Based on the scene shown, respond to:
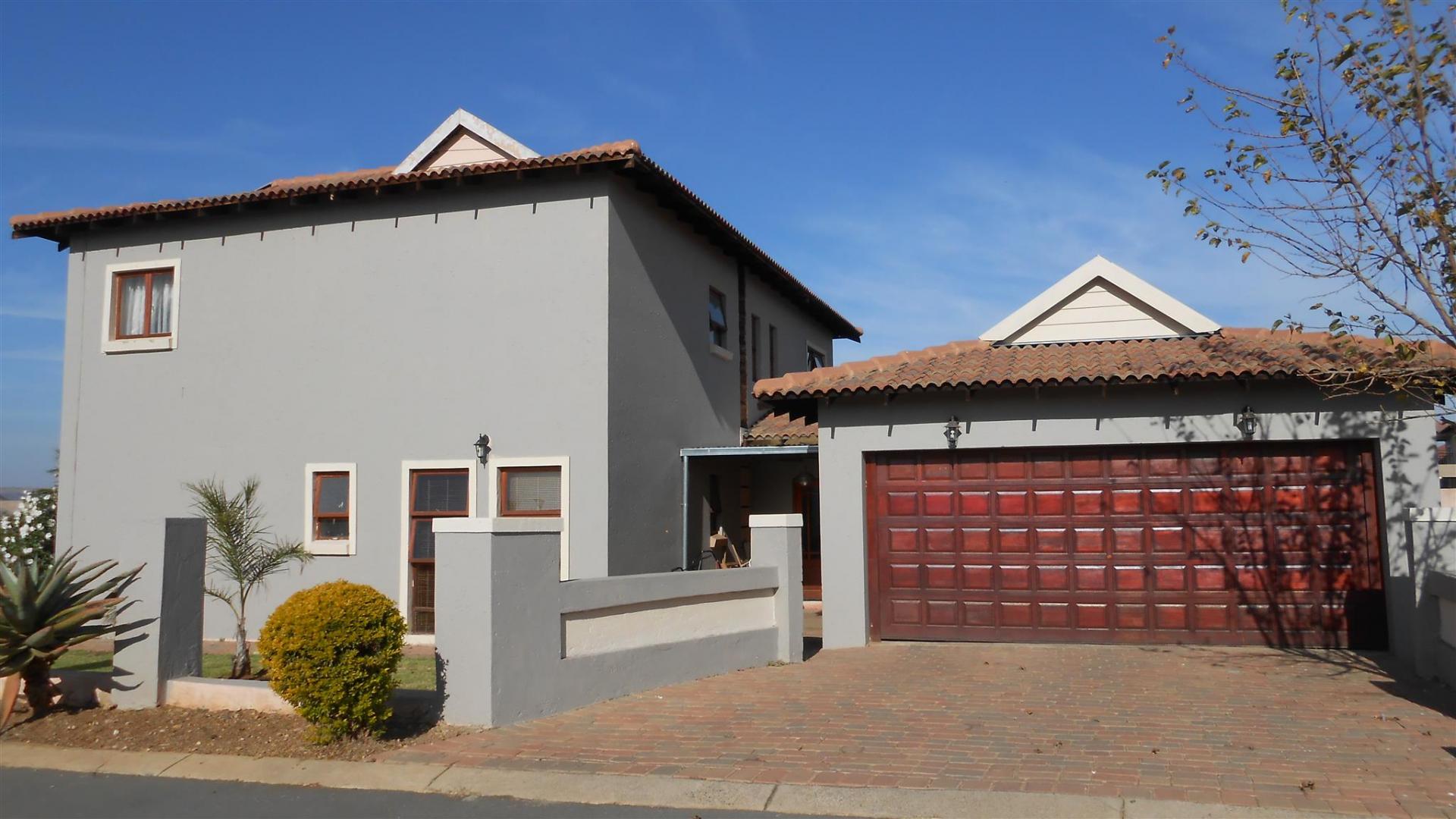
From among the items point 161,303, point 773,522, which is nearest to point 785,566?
point 773,522

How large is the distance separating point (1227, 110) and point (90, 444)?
49.6 ft

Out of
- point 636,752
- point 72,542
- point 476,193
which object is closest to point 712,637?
point 636,752

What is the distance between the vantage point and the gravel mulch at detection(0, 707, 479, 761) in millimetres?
7457

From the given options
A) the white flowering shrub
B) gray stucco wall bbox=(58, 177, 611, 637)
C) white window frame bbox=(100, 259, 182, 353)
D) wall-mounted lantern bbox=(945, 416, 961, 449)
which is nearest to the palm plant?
gray stucco wall bbox=(58, 177, 611, 637)

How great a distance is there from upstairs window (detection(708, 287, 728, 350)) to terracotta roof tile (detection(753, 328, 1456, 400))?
11.3 feet

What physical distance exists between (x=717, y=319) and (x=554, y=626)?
9.01 meters

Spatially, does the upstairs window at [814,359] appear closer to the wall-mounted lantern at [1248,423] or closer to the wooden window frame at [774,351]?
the wooden window frame at [774,351]

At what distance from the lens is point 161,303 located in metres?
15.1

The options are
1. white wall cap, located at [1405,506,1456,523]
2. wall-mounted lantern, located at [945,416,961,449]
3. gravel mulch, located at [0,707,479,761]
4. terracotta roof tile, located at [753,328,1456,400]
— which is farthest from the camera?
wall-mounted lantern, located at [945,416,961,449]

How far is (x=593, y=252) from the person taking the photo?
13016mm

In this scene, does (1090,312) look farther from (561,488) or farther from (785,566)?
(561,488)

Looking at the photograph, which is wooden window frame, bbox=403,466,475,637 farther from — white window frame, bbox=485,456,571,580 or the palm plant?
the palm plant

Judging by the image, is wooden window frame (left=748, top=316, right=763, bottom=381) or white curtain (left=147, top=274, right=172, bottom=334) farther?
wooden window frame (left=748, top=316, right=763, bottom=381)

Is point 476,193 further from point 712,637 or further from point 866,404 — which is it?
point 712,637
